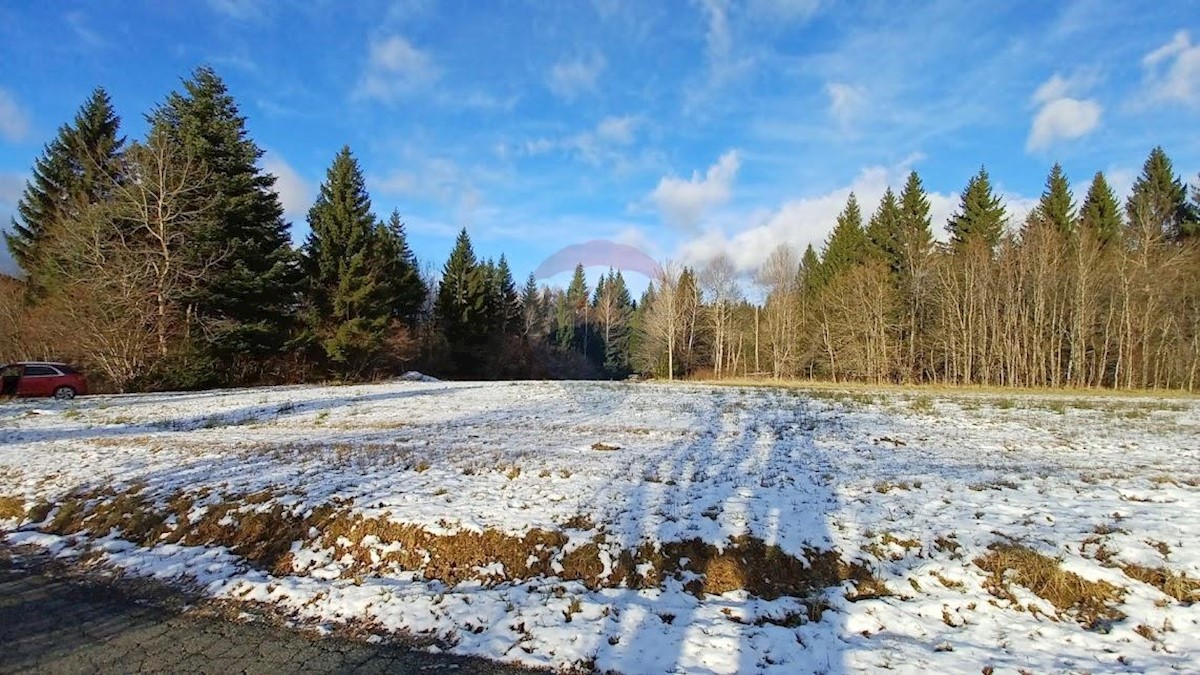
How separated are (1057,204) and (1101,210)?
12.2ft

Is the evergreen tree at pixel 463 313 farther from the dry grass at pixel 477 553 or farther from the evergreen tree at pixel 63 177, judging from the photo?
the dry grass at pixel 477 553

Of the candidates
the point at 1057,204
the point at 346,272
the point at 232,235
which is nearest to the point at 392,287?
the point at 346,272

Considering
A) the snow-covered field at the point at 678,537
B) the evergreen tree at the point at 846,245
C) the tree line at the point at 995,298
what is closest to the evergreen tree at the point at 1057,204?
the tree line at the point at 995,298

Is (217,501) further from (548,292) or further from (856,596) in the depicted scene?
(548,292)

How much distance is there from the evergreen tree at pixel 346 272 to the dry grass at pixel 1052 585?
35283 millimetres

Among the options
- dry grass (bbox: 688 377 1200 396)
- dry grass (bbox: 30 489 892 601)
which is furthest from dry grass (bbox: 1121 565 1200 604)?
dry grass (bbox: 688 377 1200 396)

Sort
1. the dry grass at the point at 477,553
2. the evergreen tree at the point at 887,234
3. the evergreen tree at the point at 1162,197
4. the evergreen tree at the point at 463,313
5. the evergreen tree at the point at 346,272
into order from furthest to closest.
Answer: the evergreen tree at the point at 463,313 → the evergreen tree at the point at 887,234 → the evergreen tree at the point at 1162,197 → the evergreen tree at the point at 346,272 → the dry grass at the point at 477,553

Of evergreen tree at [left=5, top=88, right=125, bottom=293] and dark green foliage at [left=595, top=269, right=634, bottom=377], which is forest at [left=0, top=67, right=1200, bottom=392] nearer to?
Answer: evergreen tree at [left=5, top=88, right=125, bottom=293]

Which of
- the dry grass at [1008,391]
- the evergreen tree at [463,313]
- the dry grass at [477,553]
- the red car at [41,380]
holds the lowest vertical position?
the dry grass at [477,553]

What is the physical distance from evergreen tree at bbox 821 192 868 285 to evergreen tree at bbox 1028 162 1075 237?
13.4 m

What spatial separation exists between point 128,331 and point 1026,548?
1321 inches

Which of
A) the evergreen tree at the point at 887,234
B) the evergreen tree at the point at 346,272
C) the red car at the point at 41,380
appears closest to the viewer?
the red car at the point at 41,380

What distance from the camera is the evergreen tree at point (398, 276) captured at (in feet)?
133

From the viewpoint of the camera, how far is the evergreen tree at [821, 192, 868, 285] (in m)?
55.1
